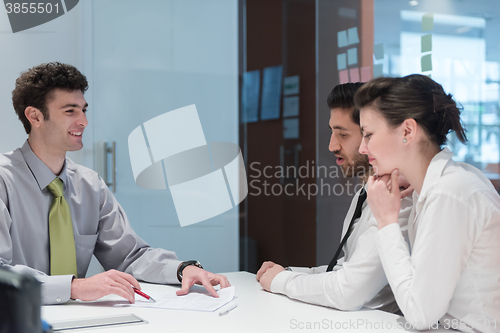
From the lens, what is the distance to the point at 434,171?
125 cm

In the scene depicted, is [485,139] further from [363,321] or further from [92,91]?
[92,91]

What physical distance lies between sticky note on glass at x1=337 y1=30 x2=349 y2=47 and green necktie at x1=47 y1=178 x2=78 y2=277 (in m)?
1.92

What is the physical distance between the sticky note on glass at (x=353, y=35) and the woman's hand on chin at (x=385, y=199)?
5.58 ft

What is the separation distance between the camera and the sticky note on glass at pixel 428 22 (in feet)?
8.06

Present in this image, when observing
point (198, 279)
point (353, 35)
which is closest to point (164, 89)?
point (353, 35)

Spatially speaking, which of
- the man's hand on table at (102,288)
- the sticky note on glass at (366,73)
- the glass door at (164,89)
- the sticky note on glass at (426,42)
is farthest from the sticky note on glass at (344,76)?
the man's hand on table at (102,288)

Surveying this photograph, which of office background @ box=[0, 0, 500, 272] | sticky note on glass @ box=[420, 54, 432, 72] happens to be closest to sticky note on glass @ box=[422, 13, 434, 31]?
office background @ box=[0, 0, 500, 272]

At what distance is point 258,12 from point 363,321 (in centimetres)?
294

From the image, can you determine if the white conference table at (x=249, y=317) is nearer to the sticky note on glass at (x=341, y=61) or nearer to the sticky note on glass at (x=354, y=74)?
the sticky note on glass at (x=354, y=74)

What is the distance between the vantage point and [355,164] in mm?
1852

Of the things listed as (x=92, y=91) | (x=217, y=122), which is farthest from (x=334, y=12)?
(x=92, y=91)

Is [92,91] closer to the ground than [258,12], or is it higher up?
closer to the ground

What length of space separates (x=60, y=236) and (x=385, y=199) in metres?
1.18

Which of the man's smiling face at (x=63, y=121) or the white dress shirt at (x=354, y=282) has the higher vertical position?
the man's smiling face at (x=63, y=121)
